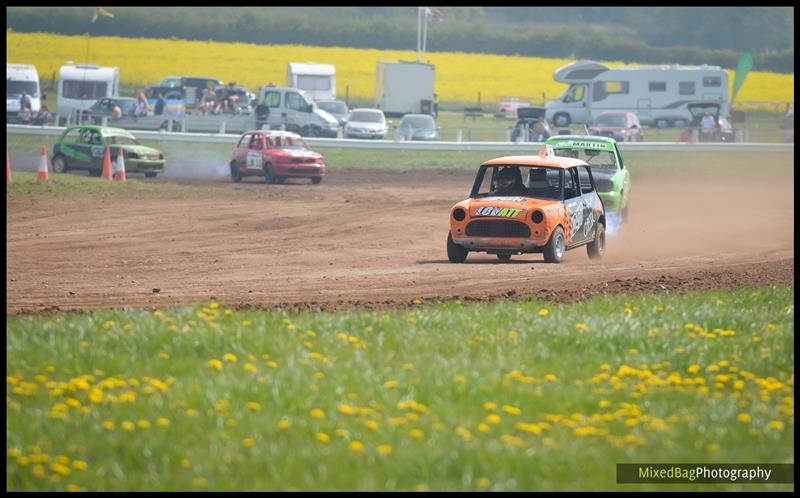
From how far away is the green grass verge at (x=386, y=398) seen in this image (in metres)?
5.93

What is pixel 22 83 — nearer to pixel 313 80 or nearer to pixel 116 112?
pixel 116 112

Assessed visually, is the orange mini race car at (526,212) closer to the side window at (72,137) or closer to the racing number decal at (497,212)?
the racing number decal at (497,212)

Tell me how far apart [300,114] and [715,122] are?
16504 millimetres

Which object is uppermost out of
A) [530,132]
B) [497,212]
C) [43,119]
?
[43,119]

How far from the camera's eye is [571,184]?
16297mm

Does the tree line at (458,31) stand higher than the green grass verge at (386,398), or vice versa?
the tree line at (458,31)

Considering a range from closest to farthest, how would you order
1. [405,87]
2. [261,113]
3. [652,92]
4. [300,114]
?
[261,113], [300,114], [405,87], [652,92]

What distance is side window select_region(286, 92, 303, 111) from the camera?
136 feet

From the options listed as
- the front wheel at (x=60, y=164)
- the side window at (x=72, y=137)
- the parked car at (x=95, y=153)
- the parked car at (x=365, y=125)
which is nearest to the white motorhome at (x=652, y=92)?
the parked car at (x=365, y=125)

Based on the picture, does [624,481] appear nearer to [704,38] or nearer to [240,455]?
[240,455]

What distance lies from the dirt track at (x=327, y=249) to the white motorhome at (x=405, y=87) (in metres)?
20.0

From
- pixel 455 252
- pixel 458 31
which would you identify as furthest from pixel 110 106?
pixel 458 31

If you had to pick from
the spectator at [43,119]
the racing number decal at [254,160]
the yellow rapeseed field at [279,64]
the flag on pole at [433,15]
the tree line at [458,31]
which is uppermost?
the tree line at [458,31]

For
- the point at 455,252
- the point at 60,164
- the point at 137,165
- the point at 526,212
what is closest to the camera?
the point at 526,212
